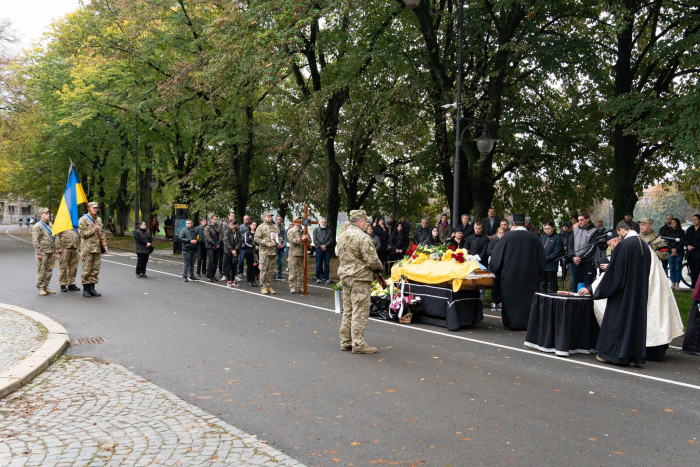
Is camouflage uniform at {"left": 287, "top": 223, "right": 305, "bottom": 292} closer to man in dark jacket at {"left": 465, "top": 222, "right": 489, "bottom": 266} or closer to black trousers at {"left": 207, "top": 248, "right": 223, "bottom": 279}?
black trousers at {"left": 207, "top": 248, "right": 223, "bottom": 279}

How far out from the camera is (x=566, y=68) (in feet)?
60.6

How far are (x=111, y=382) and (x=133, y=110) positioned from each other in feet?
81.0

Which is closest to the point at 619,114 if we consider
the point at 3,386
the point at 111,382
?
the point at 111,382

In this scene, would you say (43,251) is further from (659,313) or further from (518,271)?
(659,313)

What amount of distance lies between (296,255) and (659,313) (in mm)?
9535

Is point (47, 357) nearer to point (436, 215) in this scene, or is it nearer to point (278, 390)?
point (278, 390)

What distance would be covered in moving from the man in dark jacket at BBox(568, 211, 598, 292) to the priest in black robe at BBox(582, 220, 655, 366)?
566cm

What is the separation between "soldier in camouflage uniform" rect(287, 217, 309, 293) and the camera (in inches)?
607

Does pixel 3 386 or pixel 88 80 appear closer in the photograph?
pixel 3 386

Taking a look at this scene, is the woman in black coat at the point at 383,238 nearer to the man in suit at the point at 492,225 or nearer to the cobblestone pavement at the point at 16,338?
the man in suit at the point at 492,225

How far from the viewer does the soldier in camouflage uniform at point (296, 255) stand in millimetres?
15414

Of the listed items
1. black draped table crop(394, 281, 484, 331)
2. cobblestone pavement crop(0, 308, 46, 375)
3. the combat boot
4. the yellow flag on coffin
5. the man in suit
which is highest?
the man in suit

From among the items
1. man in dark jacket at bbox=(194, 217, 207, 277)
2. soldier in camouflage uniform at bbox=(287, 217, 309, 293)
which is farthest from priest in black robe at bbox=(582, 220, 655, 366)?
man in dark jacket at bbox=(194, 217, 207, 277)

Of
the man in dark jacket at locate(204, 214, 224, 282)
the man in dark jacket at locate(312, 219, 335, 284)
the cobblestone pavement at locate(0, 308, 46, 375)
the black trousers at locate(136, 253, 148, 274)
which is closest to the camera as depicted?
the cobblestone pavement at locate(0, 308, 46, 375)
